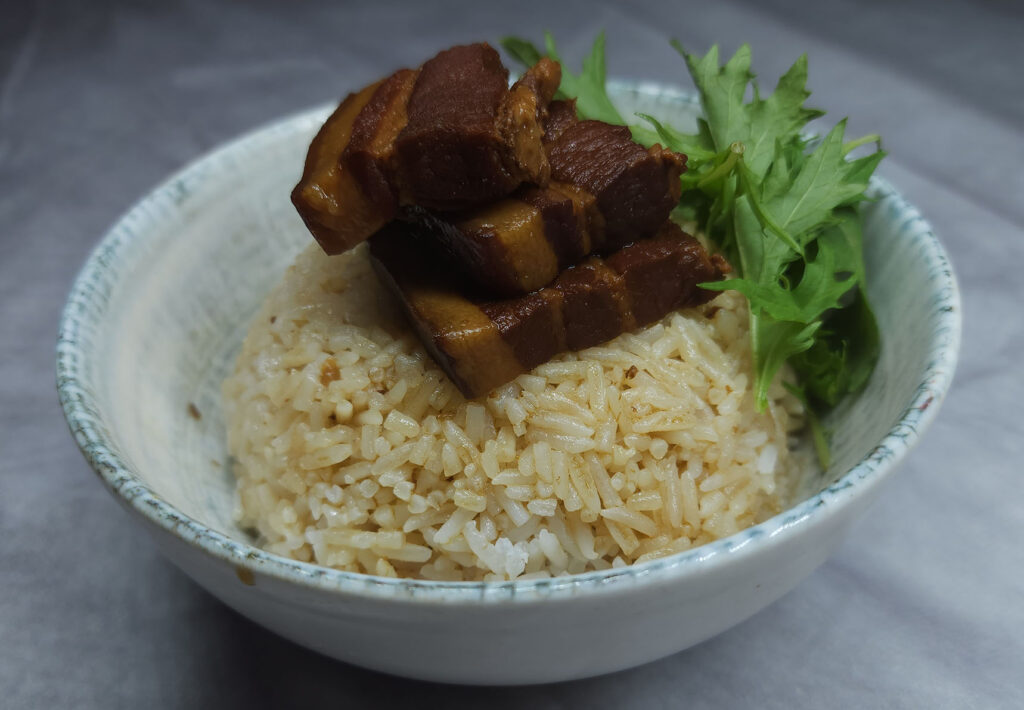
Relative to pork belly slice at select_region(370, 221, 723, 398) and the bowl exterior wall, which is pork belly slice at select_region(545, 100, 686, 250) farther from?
the bowl exterior wall

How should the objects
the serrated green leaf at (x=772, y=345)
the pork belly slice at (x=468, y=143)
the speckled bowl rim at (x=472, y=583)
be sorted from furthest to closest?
1. the serrated green leaf at (x=772, y=345)
2. the pork belly slice at (x=468, y=143)
3. the speckled bowl rim at (x=472, y=583)

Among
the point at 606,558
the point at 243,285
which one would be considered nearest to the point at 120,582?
the point at 243,285

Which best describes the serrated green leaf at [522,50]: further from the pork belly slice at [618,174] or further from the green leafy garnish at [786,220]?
the pork belly slice at [618,174]

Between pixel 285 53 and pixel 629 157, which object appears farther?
pixel 285 53

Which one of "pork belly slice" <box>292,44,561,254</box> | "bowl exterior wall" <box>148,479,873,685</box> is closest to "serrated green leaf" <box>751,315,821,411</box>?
"bowl exterior wall" <box>148,479,873,685</box>

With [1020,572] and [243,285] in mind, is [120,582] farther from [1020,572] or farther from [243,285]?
[1020,572]

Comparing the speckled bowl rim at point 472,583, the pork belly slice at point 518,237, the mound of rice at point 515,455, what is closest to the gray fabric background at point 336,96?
the mound of rice at point 515,455
